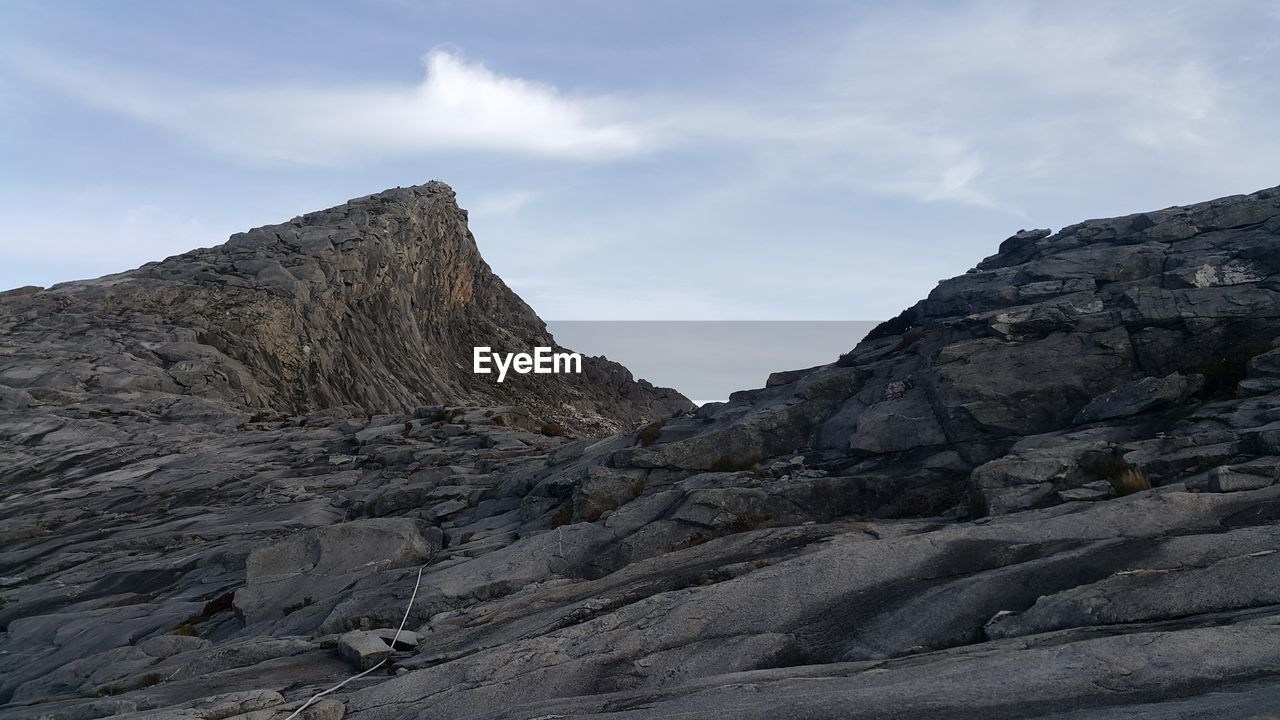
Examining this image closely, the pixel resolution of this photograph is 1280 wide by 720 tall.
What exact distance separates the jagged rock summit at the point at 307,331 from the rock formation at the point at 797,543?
629 inches

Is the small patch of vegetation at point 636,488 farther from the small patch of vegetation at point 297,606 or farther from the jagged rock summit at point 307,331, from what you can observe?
the jagged rock summit at point 307,331

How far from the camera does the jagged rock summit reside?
5497 cm

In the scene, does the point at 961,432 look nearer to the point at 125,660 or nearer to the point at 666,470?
the point at 666,470

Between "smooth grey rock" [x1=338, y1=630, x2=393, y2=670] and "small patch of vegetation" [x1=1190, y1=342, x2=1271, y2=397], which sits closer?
"smooth grey rock" [x1=338, y1=630, x2=393, y2=670]

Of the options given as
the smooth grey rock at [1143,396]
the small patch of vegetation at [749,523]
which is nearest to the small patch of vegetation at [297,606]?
the small patch of vegetation at [749,523]

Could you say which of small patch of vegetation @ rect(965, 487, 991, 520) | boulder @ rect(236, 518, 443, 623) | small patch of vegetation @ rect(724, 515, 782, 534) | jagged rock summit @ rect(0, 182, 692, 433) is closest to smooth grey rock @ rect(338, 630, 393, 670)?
boulder @ rect(236, 518, 443, 623)

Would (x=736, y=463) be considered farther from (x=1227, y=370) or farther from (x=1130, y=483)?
(x=1227, y=370)

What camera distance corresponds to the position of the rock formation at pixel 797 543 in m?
9.73

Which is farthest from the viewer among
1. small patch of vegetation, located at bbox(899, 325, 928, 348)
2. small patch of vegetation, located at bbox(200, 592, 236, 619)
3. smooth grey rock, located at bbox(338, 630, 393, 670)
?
small patch of vegetation, located at bbox(899, 325, 928, 348)

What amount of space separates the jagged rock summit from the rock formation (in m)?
16.0

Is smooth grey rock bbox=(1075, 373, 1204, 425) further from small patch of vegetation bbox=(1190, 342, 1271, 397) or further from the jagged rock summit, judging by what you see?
the jagged rock summit

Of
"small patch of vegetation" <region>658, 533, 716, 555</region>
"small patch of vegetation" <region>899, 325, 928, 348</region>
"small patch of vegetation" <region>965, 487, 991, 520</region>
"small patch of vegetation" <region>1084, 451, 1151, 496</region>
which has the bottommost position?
"small patch of vegetation" <region>658, 533, 716, 555</region>

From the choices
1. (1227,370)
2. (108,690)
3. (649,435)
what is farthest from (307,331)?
(1227,370)

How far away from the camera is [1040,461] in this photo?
1553 centimetres
